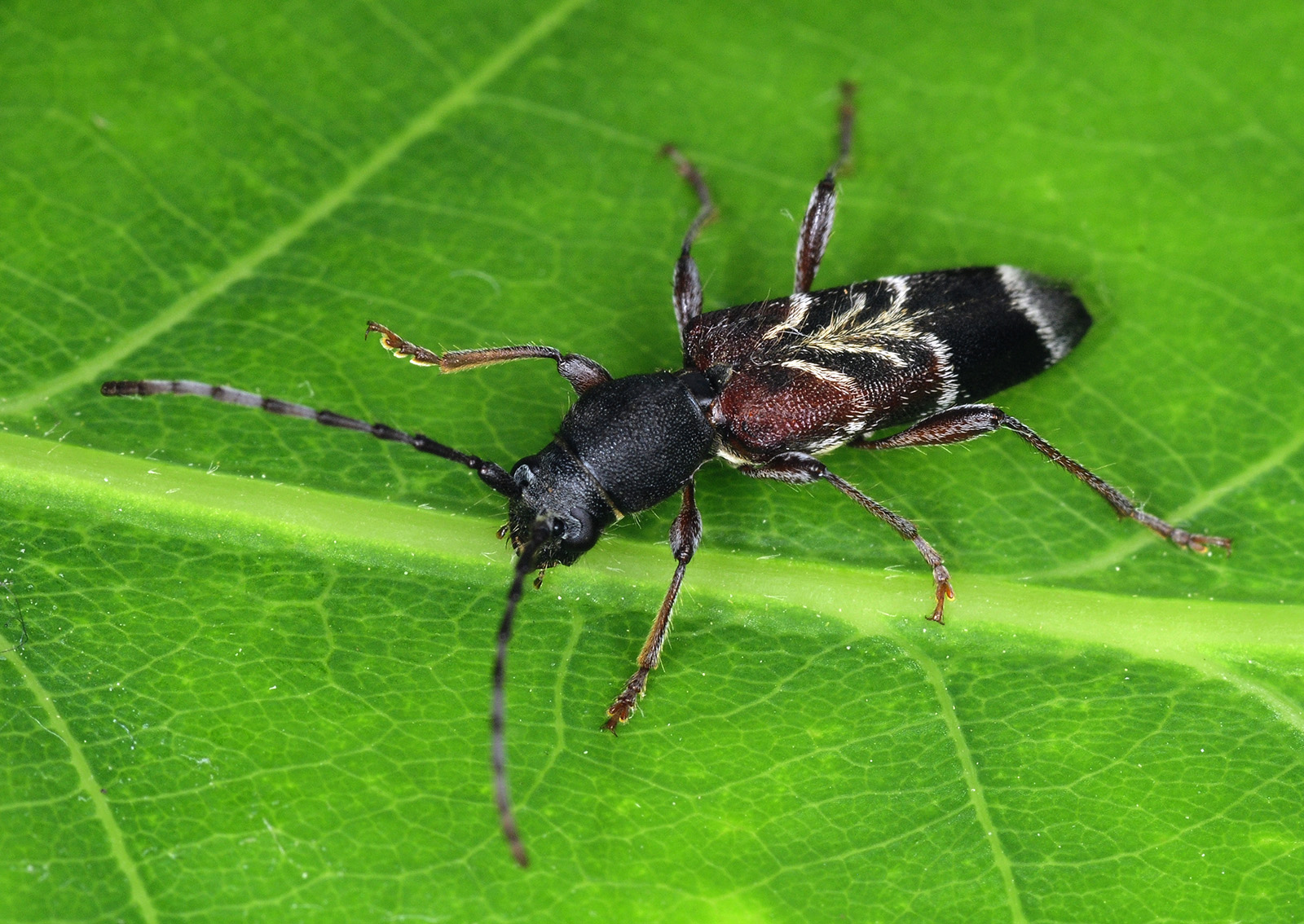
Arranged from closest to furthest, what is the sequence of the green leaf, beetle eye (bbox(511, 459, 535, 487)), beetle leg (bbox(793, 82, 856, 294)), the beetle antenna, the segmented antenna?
1. the beetle antenna
2. the green leaf
3. the segmented antenna
4. beetle eye (bbox(511, 459, 535, 487))
5. beetle leg (bbox(793, 82, 856, 294))

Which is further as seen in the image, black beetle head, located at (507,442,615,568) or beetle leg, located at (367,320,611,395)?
beetle leg, located at (367,320,611,395)

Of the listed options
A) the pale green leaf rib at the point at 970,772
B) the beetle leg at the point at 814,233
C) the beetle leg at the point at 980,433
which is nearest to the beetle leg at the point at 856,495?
the pale green leaf rib at the point at 970,772

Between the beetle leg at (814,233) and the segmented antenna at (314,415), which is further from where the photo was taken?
the beetle leg at (814,233)

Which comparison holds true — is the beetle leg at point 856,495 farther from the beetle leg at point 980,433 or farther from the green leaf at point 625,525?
the beetle leg at point 980,433

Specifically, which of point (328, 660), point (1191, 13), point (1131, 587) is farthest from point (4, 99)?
point (1191, 13)

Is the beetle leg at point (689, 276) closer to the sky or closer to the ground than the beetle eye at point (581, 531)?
closer to the sky

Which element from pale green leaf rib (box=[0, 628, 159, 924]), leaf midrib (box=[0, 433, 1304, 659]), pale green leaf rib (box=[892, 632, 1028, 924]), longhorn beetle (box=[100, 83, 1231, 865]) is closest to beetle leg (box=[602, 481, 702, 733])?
longhorn beetle (box=[100, 83, 1231, 865])

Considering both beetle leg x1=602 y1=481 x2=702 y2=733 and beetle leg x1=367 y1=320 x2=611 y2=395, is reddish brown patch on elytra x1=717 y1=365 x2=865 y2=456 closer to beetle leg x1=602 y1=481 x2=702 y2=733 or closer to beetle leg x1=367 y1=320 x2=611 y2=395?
beetle leg x1=602 y1=481 x2=702 y2=733
